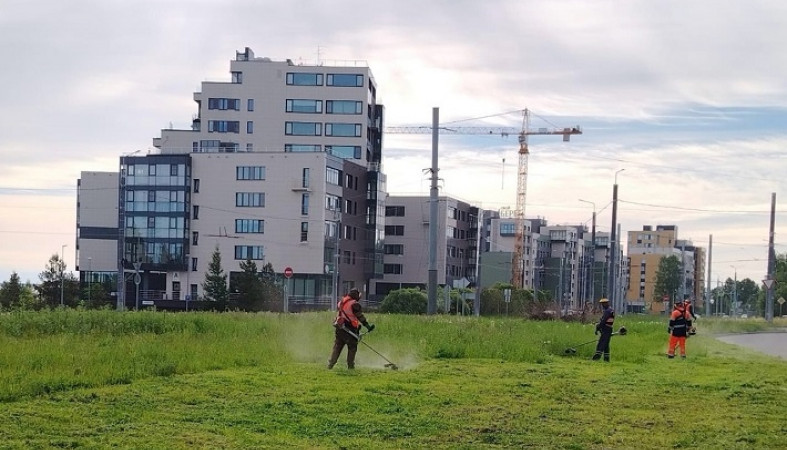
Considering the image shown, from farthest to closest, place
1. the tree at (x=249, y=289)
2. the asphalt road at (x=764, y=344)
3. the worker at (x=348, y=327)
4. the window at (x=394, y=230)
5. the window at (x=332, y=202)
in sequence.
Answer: the window at (x=394, y=230), the window at (x=332, y=202), the tree at (x=249, y=289), the asphalt road at (x=764, y=344), the worker at (x=348, y=327)

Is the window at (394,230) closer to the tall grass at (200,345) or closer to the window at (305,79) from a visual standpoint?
the window at (305,79)

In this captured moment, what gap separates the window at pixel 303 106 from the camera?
9875 centimetres

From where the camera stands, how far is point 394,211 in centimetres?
11169

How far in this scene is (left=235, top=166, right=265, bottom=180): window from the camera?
3440 inches

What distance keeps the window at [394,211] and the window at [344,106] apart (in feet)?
55.0

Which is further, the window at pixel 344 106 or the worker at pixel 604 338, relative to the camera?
the window at pixel 344 106

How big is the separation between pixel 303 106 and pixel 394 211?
20198 mm

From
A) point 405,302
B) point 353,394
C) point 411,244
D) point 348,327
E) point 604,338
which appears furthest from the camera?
point 411,244

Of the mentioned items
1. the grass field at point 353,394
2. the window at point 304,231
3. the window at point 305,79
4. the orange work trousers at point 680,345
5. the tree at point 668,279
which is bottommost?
the tree at point 668,279

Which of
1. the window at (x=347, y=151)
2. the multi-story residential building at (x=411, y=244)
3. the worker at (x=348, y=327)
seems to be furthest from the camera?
the multi-story residential building at (x=411, y=244)

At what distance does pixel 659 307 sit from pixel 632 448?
182843 millimetres

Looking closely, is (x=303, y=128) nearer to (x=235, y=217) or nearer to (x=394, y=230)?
(x=235, y=217)

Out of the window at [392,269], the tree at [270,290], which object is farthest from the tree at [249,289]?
the window at [392,269]

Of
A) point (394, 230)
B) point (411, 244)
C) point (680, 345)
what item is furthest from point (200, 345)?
point (394, 230)
